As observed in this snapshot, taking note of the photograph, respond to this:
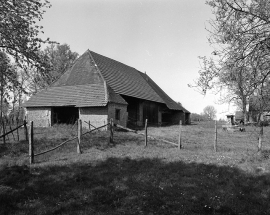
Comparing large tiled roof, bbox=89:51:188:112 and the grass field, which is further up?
large tiled roof, bbox=89:51:188:112

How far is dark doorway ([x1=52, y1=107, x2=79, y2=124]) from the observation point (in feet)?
76.1

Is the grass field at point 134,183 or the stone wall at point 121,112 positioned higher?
the stone wall at point 121,112

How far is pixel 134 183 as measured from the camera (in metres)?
6.72

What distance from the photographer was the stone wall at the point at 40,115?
22984 millimetres

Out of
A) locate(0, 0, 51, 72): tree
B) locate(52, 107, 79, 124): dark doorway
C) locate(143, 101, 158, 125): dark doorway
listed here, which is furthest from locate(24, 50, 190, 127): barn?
locate(0, 0, 51, 72): tree

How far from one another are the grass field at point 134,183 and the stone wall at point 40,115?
1283 centimetres

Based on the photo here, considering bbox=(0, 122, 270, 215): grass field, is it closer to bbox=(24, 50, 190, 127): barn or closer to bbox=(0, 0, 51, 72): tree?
bbox=(0, 0, 51, 72): tree

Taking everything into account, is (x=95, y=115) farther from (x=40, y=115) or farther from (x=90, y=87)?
(x=40, y=115)

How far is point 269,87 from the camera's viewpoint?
8508mm

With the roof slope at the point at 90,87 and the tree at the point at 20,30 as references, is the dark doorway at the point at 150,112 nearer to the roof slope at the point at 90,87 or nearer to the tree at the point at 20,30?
the roof slope at the point at 90,87

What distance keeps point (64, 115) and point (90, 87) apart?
163 inches

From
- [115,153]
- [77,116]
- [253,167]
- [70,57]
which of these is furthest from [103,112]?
[70,57]

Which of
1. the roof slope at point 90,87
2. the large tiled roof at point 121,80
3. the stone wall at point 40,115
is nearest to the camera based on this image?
the roof slope at point 90,87

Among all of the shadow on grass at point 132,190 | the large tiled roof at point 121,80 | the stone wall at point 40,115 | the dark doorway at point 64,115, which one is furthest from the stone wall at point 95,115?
the shadow on grass at point 132,190
